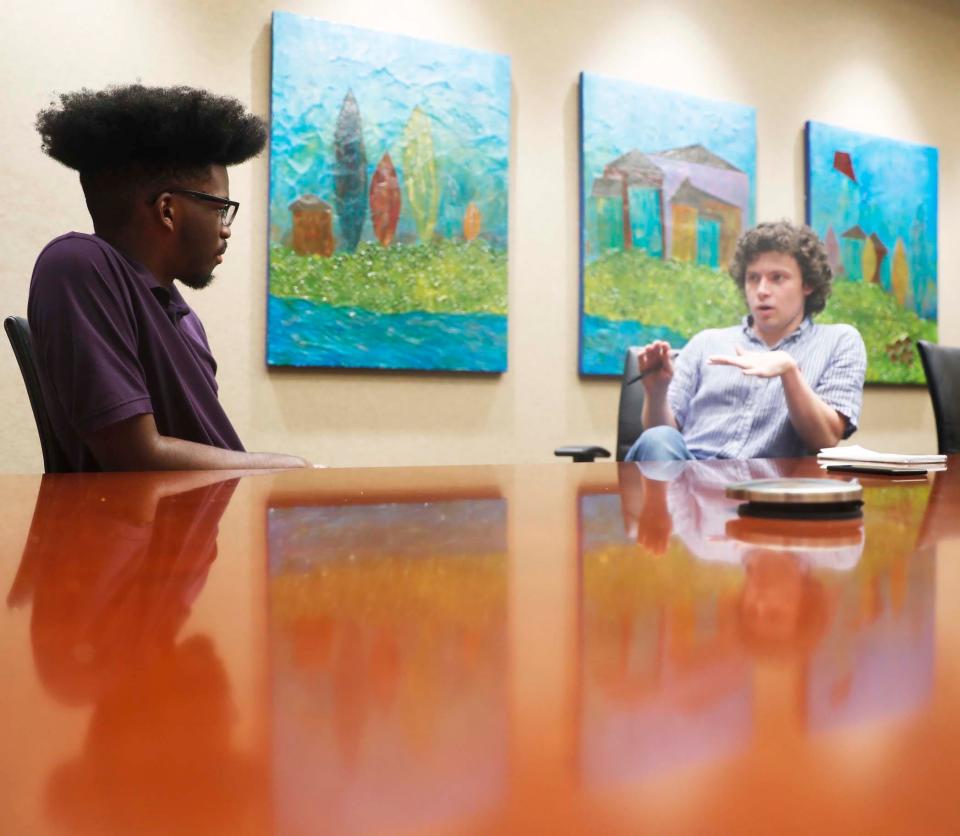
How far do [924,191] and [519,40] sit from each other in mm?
2106

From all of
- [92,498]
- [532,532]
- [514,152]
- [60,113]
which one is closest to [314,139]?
[514,152]

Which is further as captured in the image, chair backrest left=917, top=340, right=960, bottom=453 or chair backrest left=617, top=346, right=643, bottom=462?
chair backrest left=617, top=346, right=643, bottom=462

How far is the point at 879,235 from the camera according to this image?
→ 147 inches

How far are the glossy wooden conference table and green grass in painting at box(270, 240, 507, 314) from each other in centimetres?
245

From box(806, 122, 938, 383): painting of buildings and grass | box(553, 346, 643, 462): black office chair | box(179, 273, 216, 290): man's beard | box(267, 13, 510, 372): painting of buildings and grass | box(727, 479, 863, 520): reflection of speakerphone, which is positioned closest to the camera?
box(727, 479, 863, 520): reflection of speakerphone

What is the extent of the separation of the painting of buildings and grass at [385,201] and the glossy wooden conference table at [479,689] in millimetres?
2458

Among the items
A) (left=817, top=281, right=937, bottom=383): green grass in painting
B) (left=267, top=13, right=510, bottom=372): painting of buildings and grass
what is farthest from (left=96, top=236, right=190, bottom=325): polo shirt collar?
(left=817, top=281, right=937, bottom=383): green grass in painting

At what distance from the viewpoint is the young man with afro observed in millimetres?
1165

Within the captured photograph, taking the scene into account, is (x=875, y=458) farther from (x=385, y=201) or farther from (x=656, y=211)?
(x=656, y=211)

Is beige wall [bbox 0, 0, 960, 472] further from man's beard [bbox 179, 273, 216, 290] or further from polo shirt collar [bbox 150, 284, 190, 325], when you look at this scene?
polo shirt collar [bbox 150, 284, 190, 325]

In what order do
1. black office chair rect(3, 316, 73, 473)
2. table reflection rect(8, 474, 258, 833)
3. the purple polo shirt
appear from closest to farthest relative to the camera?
table reflection rect(8, 474, 258, 833), the purple polo shirt, black office chair rect(3, 316, 73, 473)

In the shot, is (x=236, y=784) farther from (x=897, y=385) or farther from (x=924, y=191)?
(x=924, y=191)

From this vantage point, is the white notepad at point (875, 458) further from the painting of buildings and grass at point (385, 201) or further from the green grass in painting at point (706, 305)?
the green grass in painting at point (706, 305)

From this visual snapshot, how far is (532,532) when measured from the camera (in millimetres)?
406
